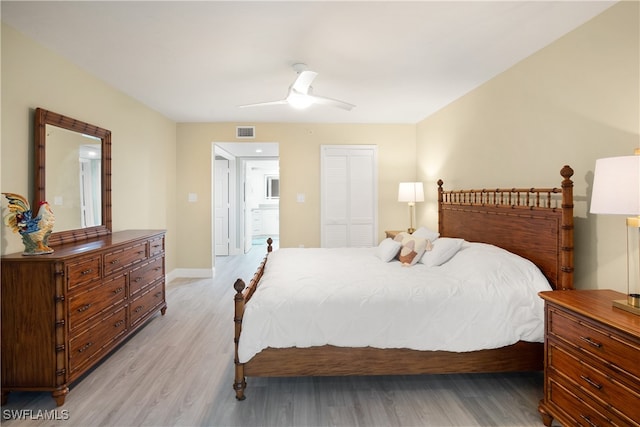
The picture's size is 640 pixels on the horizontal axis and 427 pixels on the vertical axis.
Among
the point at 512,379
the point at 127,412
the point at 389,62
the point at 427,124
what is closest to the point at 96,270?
the point at 127,412

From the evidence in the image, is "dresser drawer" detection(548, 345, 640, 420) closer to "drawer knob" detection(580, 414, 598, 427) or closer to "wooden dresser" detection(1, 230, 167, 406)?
"drawer knob" detection(580, 414, 598, 427)

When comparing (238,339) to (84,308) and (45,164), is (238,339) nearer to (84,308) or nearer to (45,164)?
(84,308)

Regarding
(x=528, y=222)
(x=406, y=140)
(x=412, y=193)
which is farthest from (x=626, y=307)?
(x=406, y=140)

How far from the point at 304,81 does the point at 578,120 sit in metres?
2.07

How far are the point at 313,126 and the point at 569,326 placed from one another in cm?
441

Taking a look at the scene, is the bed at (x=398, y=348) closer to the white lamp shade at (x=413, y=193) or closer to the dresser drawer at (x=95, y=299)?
the dresser drawer at (x=95, y=299)

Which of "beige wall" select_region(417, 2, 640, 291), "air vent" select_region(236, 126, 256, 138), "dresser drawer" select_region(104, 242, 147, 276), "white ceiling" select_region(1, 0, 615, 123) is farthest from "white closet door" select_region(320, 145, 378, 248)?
"dresser drawer" select_region(104, 242, 147, 276)

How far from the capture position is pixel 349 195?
550 centimetres

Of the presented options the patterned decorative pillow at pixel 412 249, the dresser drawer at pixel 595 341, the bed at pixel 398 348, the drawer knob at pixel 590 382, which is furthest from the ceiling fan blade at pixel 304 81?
the drawer knob at pixel 590 382

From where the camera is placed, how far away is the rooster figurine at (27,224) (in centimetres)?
217

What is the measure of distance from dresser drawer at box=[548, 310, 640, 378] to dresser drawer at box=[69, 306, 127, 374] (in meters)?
3.05

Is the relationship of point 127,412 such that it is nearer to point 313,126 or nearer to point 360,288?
point 360,288

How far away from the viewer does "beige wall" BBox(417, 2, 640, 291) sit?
207 cm

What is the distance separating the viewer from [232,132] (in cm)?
536
